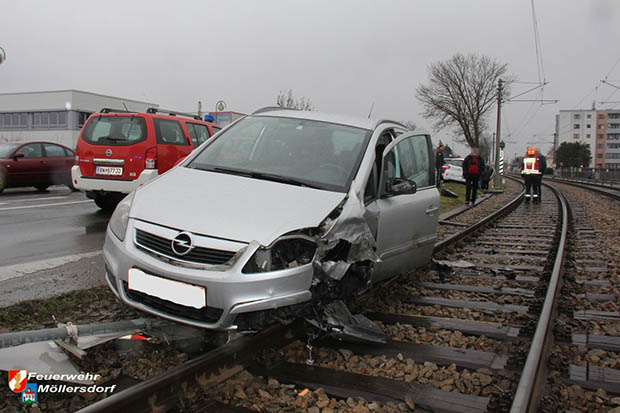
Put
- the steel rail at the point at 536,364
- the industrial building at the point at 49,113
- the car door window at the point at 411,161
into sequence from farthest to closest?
the industrial building at the point at 49,113 → the car door window at the point at 411,161 → the steel rail at the point at 536,364

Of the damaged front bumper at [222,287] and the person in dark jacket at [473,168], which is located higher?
the person in dark jacket at [473,168]

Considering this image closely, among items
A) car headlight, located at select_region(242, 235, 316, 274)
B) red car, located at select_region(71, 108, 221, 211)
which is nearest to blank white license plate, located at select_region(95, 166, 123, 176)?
red car, located at select_region(71, 108, 221, 211)

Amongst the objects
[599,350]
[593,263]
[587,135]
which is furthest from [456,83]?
[587,135]

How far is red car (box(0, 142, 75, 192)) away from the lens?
1363cm

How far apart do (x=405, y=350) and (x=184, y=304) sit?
1.60m

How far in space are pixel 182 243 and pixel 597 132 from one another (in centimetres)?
14524

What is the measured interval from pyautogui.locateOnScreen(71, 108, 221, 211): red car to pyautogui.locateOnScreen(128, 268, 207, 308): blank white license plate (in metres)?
5.99

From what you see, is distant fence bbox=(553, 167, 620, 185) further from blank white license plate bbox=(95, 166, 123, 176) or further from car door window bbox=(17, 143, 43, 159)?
blank white license plate bbox=(95, 166, 123, 176)

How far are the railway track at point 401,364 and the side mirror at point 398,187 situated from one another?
106 cm

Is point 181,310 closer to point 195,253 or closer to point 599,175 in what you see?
point 195,253

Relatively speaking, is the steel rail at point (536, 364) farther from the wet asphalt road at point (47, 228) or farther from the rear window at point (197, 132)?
the rear window at point (197, 132)

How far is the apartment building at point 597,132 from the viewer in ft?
411

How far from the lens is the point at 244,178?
13.2 ft

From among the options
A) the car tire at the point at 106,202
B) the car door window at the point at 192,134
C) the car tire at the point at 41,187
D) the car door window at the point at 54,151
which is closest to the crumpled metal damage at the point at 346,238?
the car door window at the point at 192,134
